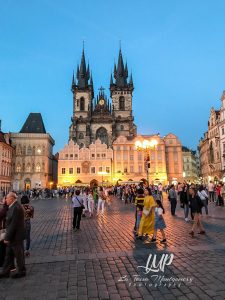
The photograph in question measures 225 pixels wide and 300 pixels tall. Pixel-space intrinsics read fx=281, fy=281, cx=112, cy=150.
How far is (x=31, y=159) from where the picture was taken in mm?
70250

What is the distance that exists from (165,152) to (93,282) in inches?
2714

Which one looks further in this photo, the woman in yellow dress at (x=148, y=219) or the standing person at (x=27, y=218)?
the woman in yellow dress at (x=148, y=219)

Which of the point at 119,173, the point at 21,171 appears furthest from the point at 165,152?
the point at 21,171

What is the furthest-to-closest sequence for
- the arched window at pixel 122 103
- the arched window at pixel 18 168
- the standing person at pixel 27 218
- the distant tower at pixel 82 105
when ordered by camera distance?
the arched window at pixel 122 103
the distant tower at pixel 82 105
the arched window at pixel 18 168
the standing person at pixel 27 218

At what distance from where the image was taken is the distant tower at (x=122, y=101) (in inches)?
3273

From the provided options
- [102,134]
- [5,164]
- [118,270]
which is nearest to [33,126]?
[5,164]

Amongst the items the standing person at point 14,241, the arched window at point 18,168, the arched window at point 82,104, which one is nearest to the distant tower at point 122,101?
the arched window at point 82,104

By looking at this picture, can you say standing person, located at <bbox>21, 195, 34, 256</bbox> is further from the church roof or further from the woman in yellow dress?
the church roof

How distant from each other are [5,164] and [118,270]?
61.0 m

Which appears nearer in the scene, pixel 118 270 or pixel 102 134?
pixel 118 270

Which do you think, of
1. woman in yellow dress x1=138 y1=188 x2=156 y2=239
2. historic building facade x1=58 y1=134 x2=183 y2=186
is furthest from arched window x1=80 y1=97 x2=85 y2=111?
woman in yellow dress x1=138 y1=188 x2=156 y2=239

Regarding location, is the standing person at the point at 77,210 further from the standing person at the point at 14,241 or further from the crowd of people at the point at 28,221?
the standing person at the point at 14,241

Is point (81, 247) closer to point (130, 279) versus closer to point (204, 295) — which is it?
point (130, 279)

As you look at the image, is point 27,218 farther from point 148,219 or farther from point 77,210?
point 77,210
